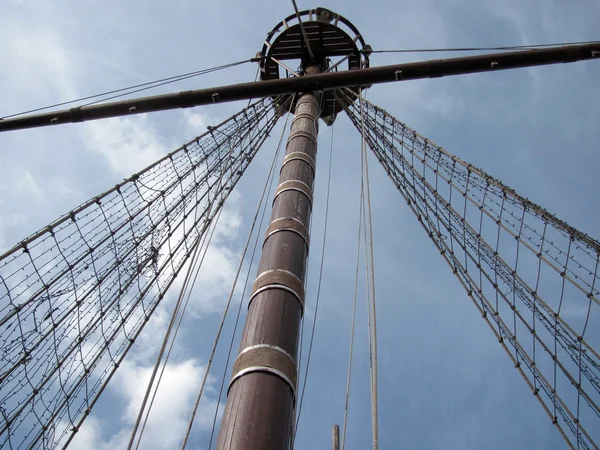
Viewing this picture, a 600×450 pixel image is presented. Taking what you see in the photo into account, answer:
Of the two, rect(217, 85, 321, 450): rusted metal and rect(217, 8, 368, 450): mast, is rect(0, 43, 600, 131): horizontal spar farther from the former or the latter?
rect(217, 85, 321, 450): rusted metal

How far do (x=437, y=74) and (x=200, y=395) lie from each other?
16.2ft

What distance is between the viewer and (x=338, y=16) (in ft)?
29.4

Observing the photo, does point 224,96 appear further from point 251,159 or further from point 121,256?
point 121,256

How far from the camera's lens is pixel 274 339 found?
3125 millimetres

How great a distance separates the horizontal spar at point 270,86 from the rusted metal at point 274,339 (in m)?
2.30

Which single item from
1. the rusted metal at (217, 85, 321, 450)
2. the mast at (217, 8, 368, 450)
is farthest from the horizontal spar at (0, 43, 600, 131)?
the rusted metal at (217, 85, 321, 450)

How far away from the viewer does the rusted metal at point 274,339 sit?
261 cm

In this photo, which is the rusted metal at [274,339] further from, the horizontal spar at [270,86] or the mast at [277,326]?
the horizontal spar at [270,86]

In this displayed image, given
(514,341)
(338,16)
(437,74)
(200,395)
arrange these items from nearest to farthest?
(200,395)
(514,341)
(437,74)
(338,16)

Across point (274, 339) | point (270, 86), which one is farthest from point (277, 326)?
point (270, 86)

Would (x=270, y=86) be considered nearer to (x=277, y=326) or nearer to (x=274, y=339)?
(x=277, y=326)

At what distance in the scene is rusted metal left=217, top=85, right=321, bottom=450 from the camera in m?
2.61

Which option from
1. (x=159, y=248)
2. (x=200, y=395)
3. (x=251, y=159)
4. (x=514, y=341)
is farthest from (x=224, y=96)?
(x=514, y=341)

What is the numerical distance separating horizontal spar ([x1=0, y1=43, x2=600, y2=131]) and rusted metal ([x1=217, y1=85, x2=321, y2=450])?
7.53 ft
